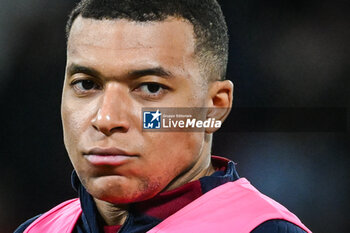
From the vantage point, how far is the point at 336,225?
2590 millimetres

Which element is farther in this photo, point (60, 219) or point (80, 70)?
point (60, 219)

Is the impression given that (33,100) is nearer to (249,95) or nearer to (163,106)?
(249,95)

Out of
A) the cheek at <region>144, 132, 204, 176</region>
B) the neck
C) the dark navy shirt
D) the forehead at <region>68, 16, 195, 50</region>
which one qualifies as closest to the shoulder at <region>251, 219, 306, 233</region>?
the dark navy shirt

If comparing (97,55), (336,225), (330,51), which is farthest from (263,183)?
(97,55)

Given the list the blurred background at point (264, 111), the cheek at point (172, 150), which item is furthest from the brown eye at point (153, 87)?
the blurred background at point (264, 111)

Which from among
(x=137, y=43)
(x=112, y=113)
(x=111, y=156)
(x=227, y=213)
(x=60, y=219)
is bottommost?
(x=60, y=219)

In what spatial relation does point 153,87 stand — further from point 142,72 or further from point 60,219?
point 60,219

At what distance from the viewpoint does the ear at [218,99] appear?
1.55 meters

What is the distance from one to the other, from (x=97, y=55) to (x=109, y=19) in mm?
96

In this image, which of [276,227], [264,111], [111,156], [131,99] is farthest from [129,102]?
[264,111]

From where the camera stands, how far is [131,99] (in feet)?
4.65

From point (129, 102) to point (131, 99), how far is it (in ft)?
0.04

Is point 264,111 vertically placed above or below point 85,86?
below

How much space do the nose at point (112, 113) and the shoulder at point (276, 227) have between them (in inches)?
15.3
